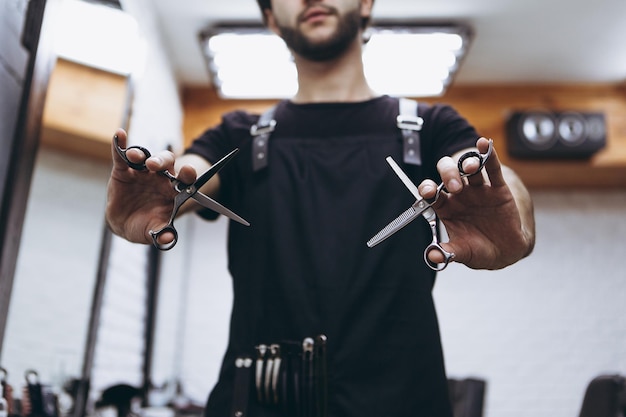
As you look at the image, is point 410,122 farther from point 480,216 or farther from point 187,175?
point 187,175

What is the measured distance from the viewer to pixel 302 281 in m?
1.08

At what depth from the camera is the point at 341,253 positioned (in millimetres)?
1089

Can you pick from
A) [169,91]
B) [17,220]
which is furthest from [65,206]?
[169,91]

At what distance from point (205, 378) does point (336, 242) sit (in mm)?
3201

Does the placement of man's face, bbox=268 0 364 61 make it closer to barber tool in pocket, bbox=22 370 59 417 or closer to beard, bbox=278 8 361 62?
beard, bbox=278 8 361 62

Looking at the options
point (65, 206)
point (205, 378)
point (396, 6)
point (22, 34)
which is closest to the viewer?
point (22, 34)

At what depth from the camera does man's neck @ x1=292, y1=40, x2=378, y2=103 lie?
4.22 ft

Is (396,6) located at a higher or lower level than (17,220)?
higher

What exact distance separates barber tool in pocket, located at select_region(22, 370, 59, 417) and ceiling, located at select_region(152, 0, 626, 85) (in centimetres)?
232

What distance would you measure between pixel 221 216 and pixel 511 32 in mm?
2057

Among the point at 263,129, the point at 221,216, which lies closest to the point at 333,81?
the point at 263,129

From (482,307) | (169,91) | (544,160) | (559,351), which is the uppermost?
(169,91)

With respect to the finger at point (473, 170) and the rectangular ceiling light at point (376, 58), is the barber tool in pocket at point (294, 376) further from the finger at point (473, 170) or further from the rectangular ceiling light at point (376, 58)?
the rectangular ceiling light at point (376, 58)

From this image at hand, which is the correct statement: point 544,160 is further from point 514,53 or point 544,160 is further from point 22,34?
point 22,34
